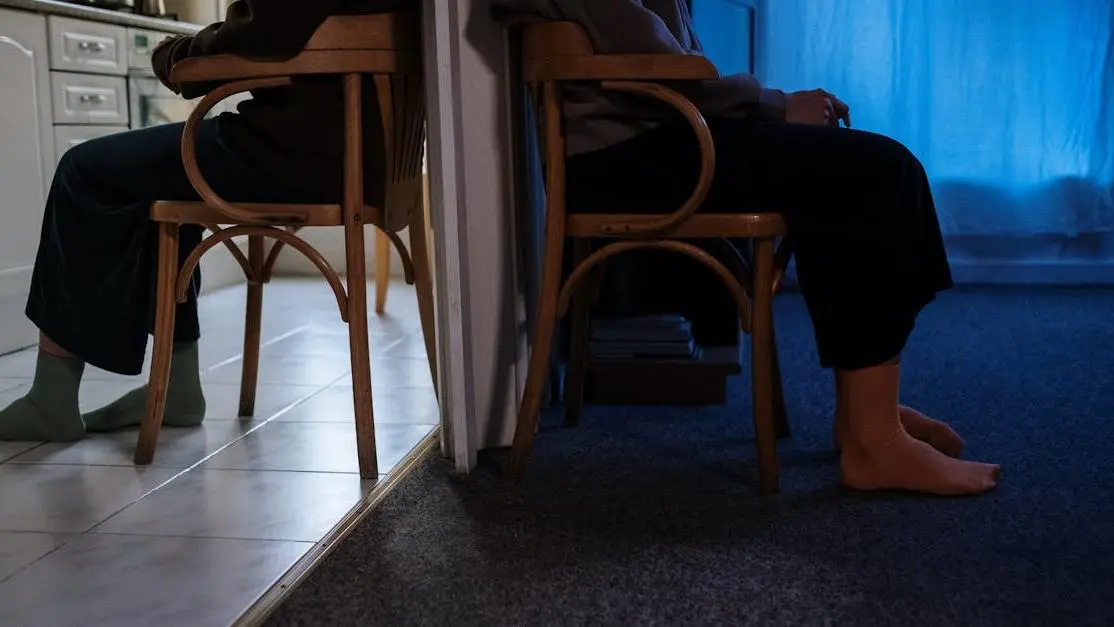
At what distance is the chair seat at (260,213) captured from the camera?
1903mm

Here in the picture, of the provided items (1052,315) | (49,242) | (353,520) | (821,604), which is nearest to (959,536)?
(821,604)

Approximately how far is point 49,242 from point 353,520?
781 mm

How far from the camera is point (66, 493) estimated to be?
1.91m

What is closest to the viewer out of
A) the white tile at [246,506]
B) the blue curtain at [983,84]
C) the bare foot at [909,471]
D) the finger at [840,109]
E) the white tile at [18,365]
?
the white tile at [246,506]

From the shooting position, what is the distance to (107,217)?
6.64ft

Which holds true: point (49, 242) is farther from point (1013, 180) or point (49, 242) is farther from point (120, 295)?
point (1013, 180)

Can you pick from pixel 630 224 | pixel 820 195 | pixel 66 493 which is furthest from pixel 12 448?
pixel 820 195

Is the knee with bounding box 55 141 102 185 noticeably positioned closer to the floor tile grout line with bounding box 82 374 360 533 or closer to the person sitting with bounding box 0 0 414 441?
the person sitting with bounding box 0 0 414 441

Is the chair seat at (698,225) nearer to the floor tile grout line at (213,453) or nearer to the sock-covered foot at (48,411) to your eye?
the floor tile grout line at (213,453)

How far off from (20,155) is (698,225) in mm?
2177

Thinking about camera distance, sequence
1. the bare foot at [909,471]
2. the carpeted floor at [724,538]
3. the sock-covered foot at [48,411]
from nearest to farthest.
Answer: the carpeted floor at [724,538], the bare foot at [909,471], the sock-covered foot at [48,411]

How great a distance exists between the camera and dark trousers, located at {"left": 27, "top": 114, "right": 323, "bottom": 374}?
195cm

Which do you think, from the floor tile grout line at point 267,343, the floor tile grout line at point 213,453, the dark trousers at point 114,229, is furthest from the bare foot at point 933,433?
the floor tile grout line at point 267,343

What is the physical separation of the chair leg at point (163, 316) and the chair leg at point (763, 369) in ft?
3.07
